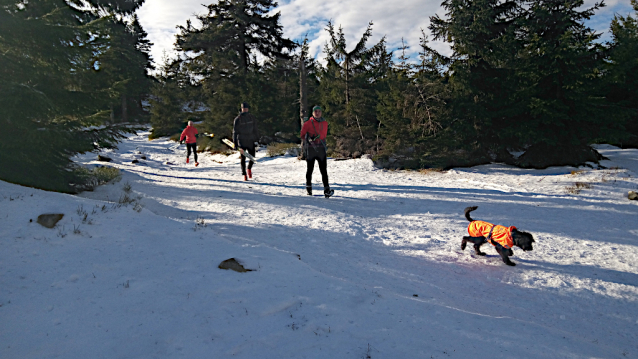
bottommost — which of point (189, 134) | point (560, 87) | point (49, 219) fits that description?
point (49, 219)

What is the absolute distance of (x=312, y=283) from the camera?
11.0 feet

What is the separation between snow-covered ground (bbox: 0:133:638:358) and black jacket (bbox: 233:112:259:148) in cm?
383

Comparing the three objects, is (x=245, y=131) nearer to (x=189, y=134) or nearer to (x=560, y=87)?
(x=189, y=134)

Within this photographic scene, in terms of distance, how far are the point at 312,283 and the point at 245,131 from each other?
797 centimetres

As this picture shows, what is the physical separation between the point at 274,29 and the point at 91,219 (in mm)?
27542

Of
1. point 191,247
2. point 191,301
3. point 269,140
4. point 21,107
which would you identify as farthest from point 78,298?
point 269,140

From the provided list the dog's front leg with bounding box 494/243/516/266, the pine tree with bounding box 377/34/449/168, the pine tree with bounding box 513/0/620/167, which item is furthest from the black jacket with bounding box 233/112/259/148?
the pine tree with bounding box 513/0/620/167

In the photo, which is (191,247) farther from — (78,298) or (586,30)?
(586,30)

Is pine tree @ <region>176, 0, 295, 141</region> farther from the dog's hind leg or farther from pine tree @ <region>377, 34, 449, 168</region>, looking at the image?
the dog's hind leg

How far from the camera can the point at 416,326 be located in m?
2.71

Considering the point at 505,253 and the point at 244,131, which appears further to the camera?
the point at 244,131

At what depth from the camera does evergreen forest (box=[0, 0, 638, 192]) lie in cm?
672

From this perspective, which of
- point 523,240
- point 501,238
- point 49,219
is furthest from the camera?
point 501,238

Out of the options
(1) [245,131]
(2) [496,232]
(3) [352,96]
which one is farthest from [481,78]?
(2) [496,232]
